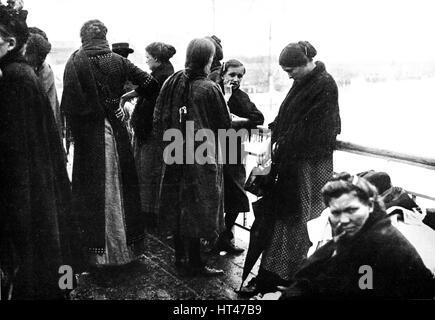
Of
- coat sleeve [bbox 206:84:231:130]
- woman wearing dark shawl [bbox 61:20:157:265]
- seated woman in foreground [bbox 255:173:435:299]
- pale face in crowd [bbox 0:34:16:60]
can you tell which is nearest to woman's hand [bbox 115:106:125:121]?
woman wearing dark shawl [bbox 61:20:157:265]

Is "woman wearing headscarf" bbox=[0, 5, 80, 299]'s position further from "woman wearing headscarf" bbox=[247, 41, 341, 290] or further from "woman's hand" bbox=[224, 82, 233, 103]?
"woman's hand" bbox=[224, 82, 233, 103]

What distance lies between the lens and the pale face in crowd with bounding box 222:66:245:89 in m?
3.80

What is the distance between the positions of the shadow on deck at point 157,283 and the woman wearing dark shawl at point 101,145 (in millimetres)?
131

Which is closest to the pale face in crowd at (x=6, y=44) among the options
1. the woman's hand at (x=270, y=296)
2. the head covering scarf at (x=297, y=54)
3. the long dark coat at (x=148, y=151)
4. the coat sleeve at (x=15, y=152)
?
the coat sleeve at (x=15, y=152)

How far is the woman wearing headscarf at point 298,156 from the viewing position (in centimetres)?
297

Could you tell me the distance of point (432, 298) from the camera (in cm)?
237

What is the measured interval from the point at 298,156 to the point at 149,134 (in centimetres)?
153

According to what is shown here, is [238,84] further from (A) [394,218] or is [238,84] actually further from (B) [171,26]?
(A) [394,218]

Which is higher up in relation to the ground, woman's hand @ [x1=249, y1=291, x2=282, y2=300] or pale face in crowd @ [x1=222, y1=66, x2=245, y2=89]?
pale face in crowd @ [x1=222, y1=66, x2=245, y2=89]

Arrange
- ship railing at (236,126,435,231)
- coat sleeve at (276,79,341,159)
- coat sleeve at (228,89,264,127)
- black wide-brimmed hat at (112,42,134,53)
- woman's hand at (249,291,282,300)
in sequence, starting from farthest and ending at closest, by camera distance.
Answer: coat sleeve at (228,89,264,127)
black wide-brimmed hat at (112,42,134,53)
woman's hand at (249,291,282,300)
coat sleeve at (276,79,341,159)
ship railing at (236,126,435,231)

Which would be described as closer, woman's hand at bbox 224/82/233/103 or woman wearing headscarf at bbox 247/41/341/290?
woman wearing headscarf at bbox 247/41/341/290

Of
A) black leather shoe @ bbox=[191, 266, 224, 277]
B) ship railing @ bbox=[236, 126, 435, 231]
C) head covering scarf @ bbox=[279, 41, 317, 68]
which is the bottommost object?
black leather shoe @ bbox=[191, 266, 224, 277]

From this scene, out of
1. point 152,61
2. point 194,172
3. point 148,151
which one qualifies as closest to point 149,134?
point 148,151

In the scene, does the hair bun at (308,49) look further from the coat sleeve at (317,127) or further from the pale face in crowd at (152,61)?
the pale face in crowd at (152,61)
